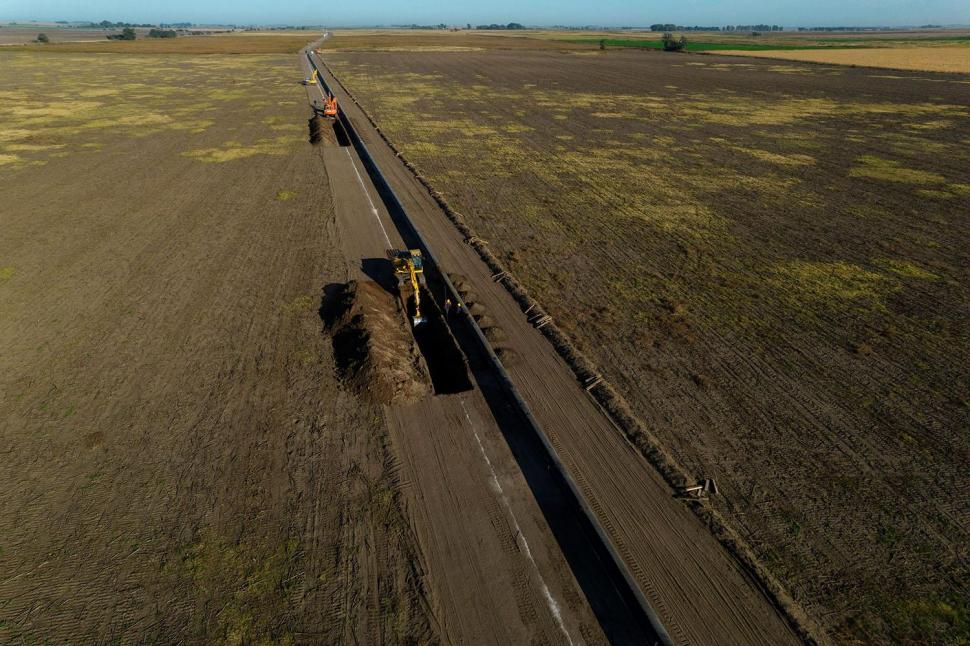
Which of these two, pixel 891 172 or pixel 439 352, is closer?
pixel 439 352

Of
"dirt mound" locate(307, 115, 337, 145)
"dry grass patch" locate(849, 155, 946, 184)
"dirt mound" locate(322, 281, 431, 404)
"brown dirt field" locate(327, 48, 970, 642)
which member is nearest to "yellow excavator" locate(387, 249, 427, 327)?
"dirt mound" locate(322, 281, 431, 404)

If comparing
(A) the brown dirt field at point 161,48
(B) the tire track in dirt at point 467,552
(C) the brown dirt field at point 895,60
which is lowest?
(B) the tire track in dirt at point 467,552

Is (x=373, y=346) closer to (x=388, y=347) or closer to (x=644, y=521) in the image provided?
(x=388, y=347)

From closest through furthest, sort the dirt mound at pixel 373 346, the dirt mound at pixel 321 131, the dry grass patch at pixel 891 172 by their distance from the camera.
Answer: the dirt mound at pixel 373 346 → the dry grass patch at pixel 891 172 → the dirt mound at pixel 321 131

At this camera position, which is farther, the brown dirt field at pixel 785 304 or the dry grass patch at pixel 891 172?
the dry grass patch at pixel 891 172

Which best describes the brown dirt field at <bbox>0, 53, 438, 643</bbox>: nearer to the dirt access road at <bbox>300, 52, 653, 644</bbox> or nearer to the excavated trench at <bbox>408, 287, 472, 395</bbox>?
the dirt access road at <bbox>300, 52, 653, 644</bbox>

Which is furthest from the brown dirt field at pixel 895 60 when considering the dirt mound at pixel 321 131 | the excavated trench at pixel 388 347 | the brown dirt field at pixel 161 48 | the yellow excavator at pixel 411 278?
the brown dirt field at pixel 161 48

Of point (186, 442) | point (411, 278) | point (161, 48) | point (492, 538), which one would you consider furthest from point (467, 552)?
point (161, 48)

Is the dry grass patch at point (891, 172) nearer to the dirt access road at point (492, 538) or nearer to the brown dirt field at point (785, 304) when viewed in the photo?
the brown dirt field at point (785, 304)
